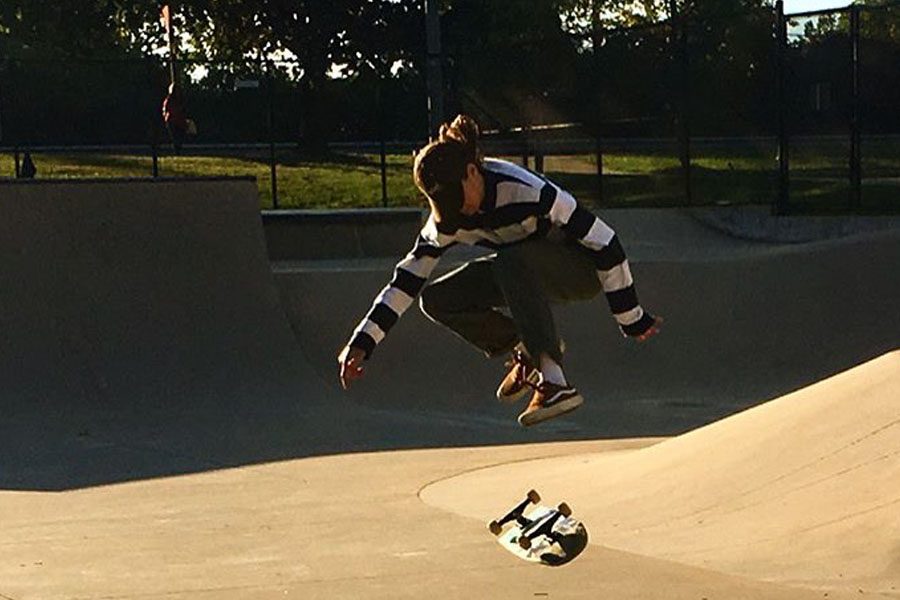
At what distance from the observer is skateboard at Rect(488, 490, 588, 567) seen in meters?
5.51

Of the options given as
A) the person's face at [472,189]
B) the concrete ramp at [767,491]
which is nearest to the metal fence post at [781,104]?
the concrete ramp at [767,491]

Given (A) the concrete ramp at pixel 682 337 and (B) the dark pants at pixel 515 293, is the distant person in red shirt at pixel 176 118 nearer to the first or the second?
(A) the concrete ramp at pixel 682 337

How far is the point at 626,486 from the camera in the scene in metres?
9.40

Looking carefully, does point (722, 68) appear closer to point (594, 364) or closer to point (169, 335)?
point (594, 364)

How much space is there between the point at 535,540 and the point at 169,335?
10499 millimetres

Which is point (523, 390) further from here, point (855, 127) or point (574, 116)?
point (574, 116)

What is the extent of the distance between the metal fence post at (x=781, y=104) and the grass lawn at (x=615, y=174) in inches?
4.4

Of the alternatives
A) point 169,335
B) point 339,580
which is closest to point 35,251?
point 169,335

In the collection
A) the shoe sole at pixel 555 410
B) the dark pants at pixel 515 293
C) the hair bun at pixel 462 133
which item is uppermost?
the hair bun at pixel 462 133

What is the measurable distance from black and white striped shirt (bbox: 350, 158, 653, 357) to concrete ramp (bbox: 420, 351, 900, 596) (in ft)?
6.14

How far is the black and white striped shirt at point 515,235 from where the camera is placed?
5.23 meters

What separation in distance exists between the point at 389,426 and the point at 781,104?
361 inches

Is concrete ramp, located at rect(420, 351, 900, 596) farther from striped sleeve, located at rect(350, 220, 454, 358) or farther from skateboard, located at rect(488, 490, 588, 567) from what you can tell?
striped sleeve, located at rect(350, 220, 454, 358)

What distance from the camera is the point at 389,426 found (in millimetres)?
14008
